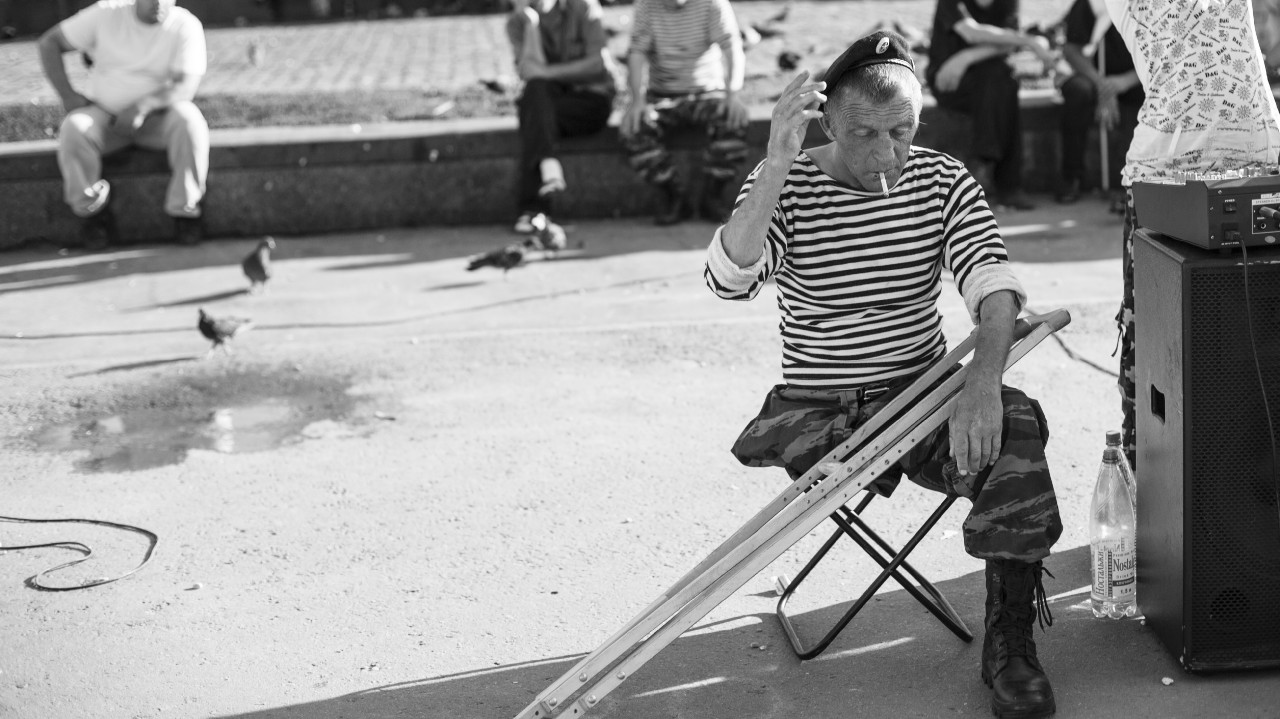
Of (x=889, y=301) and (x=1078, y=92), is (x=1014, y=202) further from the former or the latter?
(x=889, y=301)

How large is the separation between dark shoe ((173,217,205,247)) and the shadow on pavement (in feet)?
21.0

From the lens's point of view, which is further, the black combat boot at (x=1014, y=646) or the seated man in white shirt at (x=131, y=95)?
the seated man in white shirt at (x=131, y=95)

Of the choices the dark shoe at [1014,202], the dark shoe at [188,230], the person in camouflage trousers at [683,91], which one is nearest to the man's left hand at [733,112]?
the person in camouflage trousers at [683,91]

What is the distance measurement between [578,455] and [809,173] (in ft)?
6.56

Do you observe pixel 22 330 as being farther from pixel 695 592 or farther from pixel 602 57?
pixel 695 592

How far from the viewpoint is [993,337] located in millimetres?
3363

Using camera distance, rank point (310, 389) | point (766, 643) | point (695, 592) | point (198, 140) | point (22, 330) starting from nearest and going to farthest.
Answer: point (695, 592), point (766, 643), point (310, 389), point (22, 330), point (198, 140)

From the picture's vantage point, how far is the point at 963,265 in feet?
11.6

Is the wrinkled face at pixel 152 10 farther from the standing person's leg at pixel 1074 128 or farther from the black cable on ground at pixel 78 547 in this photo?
the standing person's leg at pixel 1074 128

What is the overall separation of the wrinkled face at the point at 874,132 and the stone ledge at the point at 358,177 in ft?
19.4

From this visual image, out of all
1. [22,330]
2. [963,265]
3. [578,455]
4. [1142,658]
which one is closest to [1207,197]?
[963,265]

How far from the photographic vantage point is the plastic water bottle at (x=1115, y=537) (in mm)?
3799

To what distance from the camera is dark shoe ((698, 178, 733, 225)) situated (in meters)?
9.41

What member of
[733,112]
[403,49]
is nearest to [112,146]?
[733,112]
